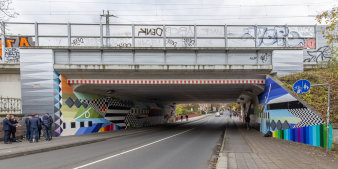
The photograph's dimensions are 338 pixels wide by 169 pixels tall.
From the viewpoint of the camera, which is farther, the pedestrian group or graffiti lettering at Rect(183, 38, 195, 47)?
graffiti lettering at Rect(183, 38, 195, 47)

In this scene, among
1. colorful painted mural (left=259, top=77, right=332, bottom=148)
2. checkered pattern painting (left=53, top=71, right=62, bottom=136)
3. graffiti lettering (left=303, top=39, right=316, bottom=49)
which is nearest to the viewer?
colorful painted mural (left=259, top=77, right=332, bottom=148)

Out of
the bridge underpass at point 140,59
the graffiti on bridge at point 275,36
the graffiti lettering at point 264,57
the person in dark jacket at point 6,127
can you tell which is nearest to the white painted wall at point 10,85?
the bridge underpass at point 140,59

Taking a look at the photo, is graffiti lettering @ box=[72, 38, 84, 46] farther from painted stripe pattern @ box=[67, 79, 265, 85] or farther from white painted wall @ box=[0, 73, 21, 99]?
white painted wall @ box=[0, 73, 21, 99]

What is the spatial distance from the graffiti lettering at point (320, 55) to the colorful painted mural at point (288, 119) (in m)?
4.43

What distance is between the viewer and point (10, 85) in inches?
706

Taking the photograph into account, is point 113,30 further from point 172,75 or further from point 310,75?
point 310,75

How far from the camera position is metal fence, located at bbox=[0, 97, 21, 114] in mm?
15633

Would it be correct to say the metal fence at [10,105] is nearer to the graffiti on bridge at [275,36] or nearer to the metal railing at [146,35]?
the metal railing at [146,35]

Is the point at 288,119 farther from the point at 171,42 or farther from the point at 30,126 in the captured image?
the point at 30,126

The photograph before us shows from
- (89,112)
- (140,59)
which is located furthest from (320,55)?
(89,112)

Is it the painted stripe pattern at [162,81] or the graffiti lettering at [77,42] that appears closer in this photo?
the graffiti lettering at [77,42]

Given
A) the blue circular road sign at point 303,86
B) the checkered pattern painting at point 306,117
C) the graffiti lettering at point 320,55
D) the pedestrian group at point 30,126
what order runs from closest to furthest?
1. the blue circular road sign at point 303,86
2. the checkered pattern painting at point 306,117
3. the pedestrian group at point 30,126
4. the graffiti lettering at point 320,55

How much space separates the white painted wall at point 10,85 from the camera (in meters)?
17.7

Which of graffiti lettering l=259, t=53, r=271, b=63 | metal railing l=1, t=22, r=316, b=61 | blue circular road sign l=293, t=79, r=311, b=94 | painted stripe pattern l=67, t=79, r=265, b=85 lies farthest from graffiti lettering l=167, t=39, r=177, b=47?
blue circular road sign l=293, t=79, r=311, b=94
